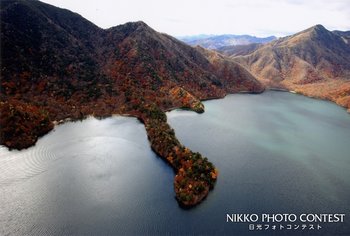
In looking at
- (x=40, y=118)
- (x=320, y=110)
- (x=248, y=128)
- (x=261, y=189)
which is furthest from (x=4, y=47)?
(x=320, y=110)

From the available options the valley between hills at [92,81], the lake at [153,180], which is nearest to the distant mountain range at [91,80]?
the valley between hills at [92,81]

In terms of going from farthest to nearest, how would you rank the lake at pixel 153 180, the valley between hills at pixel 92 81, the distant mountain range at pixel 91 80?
the distant mountain range at pixel 91 80 → the valley between hills at pixel 92 81 → the lake at pixel 153 180

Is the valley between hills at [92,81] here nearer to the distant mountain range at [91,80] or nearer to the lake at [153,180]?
the distant mountain range at [91,80]

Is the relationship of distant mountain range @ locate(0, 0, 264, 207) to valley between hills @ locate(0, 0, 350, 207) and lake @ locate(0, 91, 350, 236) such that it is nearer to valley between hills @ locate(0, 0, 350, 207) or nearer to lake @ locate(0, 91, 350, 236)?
valley between hills @ locate(0, 0, 350, 207)

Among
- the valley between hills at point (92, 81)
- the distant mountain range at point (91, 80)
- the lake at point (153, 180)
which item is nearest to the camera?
the lake at point (153, 180)

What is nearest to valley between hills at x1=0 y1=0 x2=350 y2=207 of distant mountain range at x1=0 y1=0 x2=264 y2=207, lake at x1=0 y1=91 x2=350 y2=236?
distant mountain range at x1=0 y1=0 x2=264 y2=207

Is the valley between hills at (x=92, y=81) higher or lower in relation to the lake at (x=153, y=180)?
higher

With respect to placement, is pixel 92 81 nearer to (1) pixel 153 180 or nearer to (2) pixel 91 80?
(2) pixel 91 80
